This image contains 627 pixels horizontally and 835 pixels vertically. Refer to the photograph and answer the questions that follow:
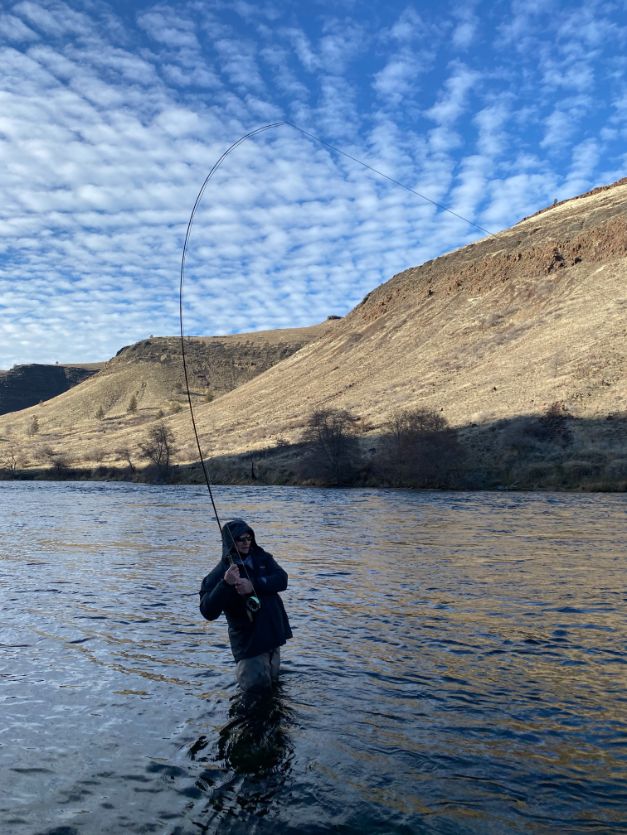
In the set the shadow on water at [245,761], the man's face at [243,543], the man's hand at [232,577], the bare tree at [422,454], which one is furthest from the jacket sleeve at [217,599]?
the bare tree at [422,454]

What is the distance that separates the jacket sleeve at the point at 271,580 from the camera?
7.16 m

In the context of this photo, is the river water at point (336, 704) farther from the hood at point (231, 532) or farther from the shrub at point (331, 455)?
the shrub at point (331, 455)

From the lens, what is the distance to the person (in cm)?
706

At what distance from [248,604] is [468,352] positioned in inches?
2958

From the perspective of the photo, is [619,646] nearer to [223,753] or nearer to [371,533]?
[223,753]

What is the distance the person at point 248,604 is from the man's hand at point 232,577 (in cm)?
10

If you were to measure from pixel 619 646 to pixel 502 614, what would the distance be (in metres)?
2.31

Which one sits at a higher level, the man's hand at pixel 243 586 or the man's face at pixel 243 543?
the man's face at pixel 243 543

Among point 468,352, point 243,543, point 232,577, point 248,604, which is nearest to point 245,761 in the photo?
point 248,604

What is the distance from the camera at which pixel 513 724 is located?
683cm

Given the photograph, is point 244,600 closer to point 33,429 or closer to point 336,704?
point 336,704

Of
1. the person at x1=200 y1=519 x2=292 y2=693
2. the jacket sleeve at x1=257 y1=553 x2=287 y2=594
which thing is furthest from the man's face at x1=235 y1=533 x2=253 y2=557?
the jacket sleeve at x1=257 y1=553 x2=287 y2=594

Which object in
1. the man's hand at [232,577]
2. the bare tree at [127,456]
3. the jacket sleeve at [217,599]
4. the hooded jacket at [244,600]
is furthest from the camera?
the bare tree at [127,456]

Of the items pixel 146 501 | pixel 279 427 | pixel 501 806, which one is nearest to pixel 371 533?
pixel 501 806
